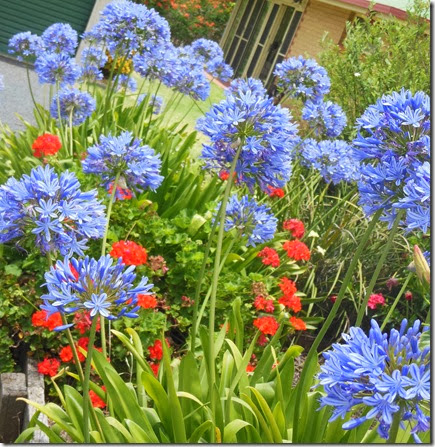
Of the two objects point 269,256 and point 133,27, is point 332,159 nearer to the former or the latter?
point 269,256

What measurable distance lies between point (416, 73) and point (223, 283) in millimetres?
3767

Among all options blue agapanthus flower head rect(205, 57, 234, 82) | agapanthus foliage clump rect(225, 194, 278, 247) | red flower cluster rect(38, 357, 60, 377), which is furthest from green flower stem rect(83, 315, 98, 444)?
blue agapanthus flower head rect(205, 57, 234, 82)

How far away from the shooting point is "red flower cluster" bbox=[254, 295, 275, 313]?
432 centimetres

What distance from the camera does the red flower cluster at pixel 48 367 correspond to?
12.2ft

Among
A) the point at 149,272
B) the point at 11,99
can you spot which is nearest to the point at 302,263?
the point at 149,272

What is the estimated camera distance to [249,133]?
2.60 metres

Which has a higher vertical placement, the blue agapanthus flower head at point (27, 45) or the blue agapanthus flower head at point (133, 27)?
the blue agapanthus flower head at point (133, 27)

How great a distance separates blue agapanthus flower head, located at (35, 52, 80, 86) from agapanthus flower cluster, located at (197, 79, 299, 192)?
127 inches

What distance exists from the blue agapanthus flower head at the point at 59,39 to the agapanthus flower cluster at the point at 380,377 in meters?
4.89

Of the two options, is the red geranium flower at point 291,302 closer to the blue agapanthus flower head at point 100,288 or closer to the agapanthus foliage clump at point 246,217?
the agapanthus foliage clump at point 246,217

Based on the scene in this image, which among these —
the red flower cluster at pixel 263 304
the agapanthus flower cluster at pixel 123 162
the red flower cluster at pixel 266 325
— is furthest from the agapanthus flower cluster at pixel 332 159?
the agapanthus flower cluster at pixel 123 162

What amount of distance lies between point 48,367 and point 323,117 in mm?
2536

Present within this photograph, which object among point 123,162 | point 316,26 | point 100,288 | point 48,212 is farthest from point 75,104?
point 316,26

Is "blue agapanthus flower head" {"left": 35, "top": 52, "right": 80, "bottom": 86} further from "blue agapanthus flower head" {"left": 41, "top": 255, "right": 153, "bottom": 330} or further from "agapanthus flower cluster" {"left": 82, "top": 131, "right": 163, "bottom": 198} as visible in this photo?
"blue agapanthus flower head" {"left": 41, "top": 255, "right": 153, "bottom": 330}
